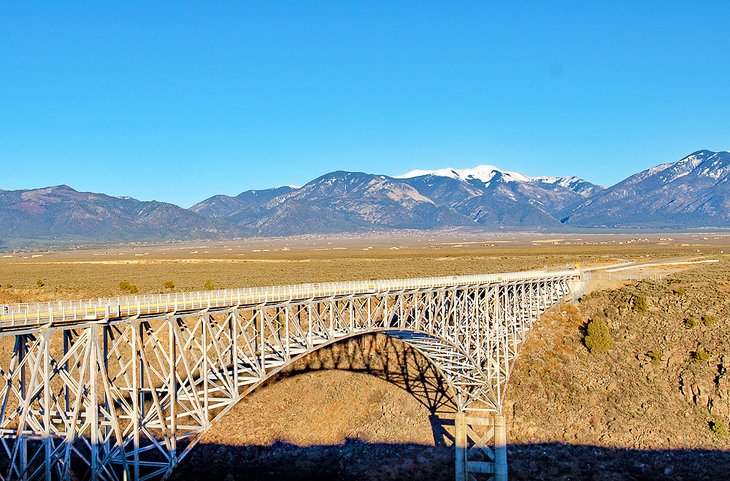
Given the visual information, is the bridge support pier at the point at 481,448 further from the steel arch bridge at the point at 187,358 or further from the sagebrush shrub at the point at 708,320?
the sagebrush shrub at the point at 708,320

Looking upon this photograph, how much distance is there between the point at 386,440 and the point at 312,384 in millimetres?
7998

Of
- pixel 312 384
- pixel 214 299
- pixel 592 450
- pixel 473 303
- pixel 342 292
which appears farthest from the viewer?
pixel 312 384

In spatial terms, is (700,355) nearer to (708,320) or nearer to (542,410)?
(708,320)

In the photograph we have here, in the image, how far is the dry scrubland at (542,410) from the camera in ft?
157

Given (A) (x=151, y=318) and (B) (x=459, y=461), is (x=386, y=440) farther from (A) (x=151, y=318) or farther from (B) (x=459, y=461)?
(A) (x=151, y=318)

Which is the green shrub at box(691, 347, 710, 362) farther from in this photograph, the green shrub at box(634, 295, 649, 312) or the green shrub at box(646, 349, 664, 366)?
the green shrub at box(634, 295, 649, 312)

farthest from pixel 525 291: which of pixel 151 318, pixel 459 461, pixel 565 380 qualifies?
pixel 151 318

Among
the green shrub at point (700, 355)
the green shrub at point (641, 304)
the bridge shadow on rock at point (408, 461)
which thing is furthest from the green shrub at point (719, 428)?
the green shrub at point (641, 304)

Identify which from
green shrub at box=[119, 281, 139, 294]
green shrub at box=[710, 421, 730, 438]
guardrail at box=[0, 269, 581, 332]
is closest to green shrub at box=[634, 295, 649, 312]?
green shrub at box=[710, 421, 730, 438]

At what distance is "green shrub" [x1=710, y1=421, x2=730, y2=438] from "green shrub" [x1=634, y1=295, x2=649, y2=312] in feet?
55.9

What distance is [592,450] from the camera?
49.6 metres

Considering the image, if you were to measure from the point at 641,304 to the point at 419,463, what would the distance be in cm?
2998

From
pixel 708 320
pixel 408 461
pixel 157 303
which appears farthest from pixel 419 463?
pixel 708 320

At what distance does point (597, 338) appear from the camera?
204 feet
